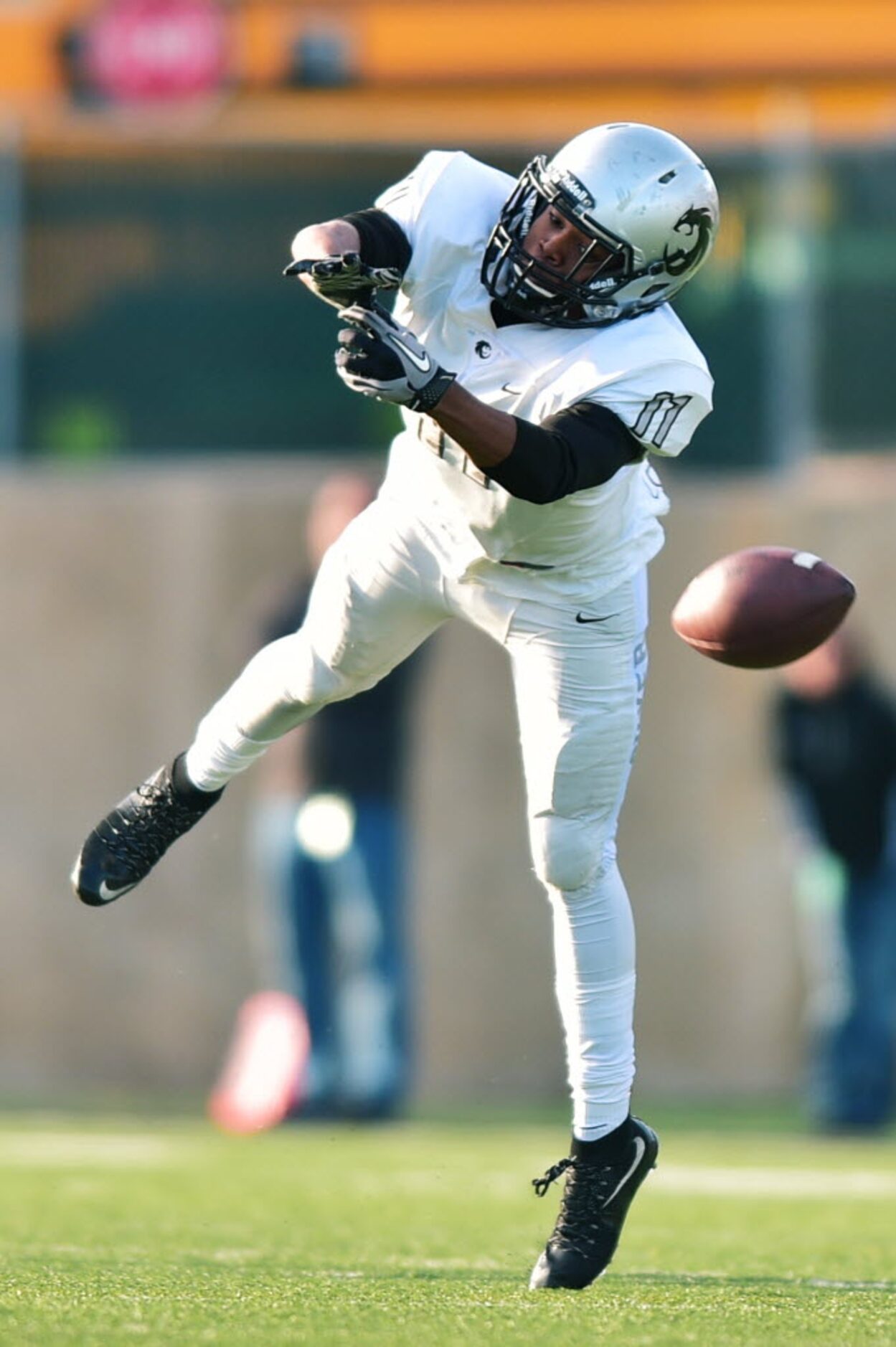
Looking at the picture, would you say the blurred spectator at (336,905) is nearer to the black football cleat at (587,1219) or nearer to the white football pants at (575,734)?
the white football pants at (575,734)

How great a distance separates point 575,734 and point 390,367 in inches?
33.0

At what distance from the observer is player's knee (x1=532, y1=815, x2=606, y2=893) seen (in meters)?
4.36

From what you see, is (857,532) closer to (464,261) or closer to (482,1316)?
(464,261)

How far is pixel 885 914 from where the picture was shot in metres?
8.09

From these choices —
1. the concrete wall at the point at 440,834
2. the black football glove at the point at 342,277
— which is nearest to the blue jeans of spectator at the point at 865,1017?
the concrete wall at the point at 440,834

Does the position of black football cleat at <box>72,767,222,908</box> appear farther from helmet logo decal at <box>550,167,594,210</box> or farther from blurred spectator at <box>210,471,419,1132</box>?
blurred spectator at <box>210,471,419,1132</box>

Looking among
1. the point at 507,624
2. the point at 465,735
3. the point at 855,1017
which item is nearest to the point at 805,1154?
the point at 855,1017

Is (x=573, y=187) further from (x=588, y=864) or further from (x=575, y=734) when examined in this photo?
(x=588, y=864)

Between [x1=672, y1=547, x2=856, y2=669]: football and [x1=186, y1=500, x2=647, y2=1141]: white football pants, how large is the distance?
14cm

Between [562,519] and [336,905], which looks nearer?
[562,519]

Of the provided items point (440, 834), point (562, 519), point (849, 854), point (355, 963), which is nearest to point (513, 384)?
point (562, 519)

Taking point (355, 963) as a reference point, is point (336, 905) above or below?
above

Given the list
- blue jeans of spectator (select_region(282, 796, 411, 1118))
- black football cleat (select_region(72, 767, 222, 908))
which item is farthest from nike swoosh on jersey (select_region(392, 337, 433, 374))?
blue jeans of spectator (select_region(282, 796, 411, 1118))

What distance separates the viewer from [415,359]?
3865mm
